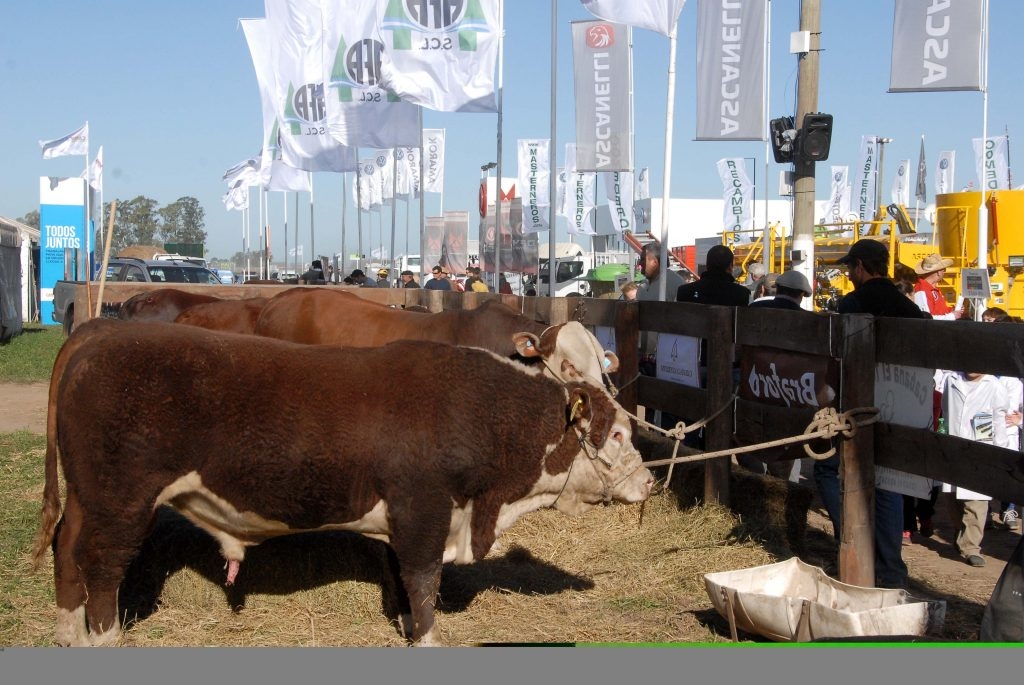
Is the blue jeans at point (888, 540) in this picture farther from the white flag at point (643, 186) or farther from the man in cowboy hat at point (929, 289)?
the white flag at point (643, 186)

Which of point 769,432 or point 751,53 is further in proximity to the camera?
point 751,53

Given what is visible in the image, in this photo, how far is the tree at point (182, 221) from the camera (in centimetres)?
11981

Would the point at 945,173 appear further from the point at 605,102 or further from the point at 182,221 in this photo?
the point at 182,221

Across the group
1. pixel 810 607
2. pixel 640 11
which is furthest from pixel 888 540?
pixel 640 11

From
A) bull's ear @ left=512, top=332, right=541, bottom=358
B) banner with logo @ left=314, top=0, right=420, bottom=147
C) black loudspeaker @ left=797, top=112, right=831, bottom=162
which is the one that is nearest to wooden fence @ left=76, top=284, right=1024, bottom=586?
bull's ear @ left=512, top=332, right=541, bottom=358

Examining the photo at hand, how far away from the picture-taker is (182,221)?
122m

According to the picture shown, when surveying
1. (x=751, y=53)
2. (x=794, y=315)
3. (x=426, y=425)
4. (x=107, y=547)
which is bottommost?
(x=107, y=547)

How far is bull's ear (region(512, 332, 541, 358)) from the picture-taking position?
6.33 meters

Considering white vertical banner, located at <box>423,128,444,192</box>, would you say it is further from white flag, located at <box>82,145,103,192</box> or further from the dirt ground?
the dirt ground

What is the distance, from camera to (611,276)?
134 feet

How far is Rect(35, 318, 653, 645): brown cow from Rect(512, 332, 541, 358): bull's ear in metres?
1.35

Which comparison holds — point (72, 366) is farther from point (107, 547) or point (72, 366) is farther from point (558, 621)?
point (558, 621)

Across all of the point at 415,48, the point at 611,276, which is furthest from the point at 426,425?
the point at 611,276

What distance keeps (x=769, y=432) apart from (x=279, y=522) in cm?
310
